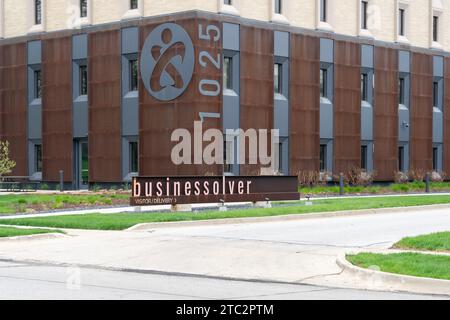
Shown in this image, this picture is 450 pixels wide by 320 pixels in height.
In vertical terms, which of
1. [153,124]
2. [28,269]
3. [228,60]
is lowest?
[28,269]

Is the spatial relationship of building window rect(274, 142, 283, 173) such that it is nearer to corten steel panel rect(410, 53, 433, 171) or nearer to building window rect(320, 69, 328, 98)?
building window rect(320, 69, 328, 98)

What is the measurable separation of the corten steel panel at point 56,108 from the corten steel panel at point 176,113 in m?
5.80

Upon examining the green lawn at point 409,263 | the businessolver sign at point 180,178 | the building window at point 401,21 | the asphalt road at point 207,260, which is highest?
the building window at point 401,21

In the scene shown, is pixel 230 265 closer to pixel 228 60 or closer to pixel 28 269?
pixel 28 269

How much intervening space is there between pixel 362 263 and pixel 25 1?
38.3 meters

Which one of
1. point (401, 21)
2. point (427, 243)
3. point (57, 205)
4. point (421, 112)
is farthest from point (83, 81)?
point (427, 243)

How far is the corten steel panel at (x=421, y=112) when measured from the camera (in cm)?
5334

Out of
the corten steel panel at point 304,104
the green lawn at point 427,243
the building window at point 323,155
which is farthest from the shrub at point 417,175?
the green lawn at point 427,243

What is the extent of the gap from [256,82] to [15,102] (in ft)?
48.6

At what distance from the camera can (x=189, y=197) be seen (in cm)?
2780

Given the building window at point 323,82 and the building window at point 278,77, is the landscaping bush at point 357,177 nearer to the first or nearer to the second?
the building window at point 323,82

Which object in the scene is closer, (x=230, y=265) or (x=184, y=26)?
(x=230, y=265)
